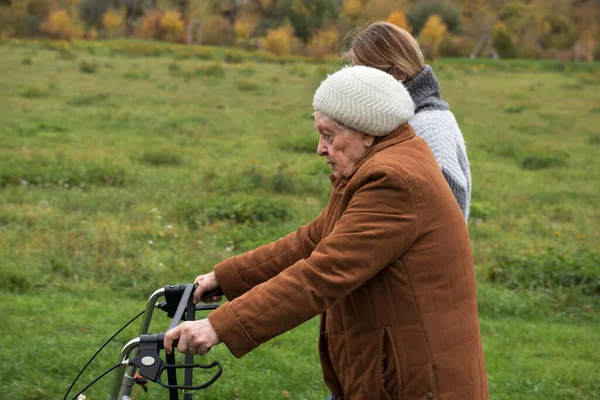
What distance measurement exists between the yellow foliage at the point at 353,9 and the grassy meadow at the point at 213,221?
44.7 m

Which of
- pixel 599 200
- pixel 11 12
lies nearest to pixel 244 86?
pixel 599 200

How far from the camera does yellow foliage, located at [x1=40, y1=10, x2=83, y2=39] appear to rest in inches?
A: 2285

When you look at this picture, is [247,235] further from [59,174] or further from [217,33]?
[217,33]

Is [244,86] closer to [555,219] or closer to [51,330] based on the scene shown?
[555,219]

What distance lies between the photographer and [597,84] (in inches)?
1157

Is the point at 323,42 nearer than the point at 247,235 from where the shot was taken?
No

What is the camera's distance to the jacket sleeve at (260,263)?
294 cm

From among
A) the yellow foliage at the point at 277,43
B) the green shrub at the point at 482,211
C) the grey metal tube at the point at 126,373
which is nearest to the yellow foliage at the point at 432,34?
the yellow foliage at the point at 277,43

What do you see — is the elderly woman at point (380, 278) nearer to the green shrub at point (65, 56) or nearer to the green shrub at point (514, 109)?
the green shrub at point (514, 109)

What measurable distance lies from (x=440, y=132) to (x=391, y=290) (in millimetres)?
1058

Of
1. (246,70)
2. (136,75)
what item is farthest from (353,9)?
(136,75)

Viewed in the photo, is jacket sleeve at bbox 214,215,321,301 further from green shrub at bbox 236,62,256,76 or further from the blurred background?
green shrub at bbox 236,62,256,76

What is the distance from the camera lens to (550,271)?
7.00 metres

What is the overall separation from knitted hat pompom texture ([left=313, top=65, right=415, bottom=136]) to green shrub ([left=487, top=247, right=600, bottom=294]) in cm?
487
